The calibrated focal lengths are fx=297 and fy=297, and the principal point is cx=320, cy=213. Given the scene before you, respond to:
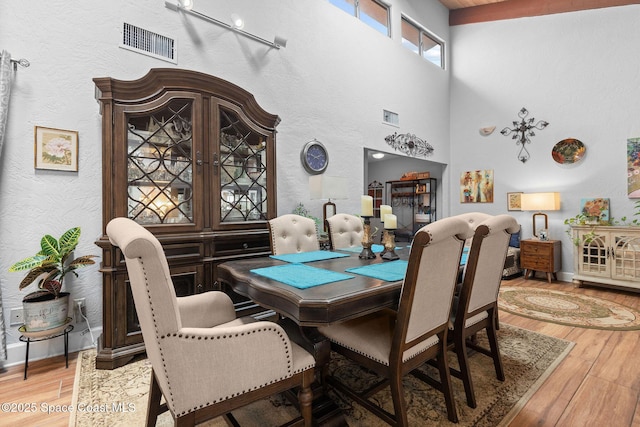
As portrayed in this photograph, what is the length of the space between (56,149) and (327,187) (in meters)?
2.33

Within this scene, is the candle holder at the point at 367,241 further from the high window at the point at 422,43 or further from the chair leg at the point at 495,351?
the high window at the point at 422,43

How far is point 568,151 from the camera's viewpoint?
4785 mm

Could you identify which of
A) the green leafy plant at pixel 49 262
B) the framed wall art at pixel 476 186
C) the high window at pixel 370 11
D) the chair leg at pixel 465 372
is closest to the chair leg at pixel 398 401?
the chair leg at pixel 465 372

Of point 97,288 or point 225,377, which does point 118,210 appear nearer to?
point 97,288

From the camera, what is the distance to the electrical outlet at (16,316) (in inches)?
84.5

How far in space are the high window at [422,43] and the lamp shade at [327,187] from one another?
3379 millimetres

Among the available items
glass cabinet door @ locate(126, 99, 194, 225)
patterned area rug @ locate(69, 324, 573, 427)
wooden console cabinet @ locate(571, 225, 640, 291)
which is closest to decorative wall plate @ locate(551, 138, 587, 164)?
wooden console cabinet @ locate(571, 225, 640, 291)

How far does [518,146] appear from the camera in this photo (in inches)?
208

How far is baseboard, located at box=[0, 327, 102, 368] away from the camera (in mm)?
2100

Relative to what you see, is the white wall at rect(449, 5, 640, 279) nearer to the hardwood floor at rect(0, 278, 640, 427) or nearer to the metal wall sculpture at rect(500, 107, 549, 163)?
the metal wall sculpture at rect(500, 107, 549, 163)

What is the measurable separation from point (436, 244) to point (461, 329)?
74cm

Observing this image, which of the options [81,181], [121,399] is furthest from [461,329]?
[81,181]

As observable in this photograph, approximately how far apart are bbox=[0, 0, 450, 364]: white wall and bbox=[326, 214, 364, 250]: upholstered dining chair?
923 mm

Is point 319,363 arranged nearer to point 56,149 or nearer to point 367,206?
point 367,206
